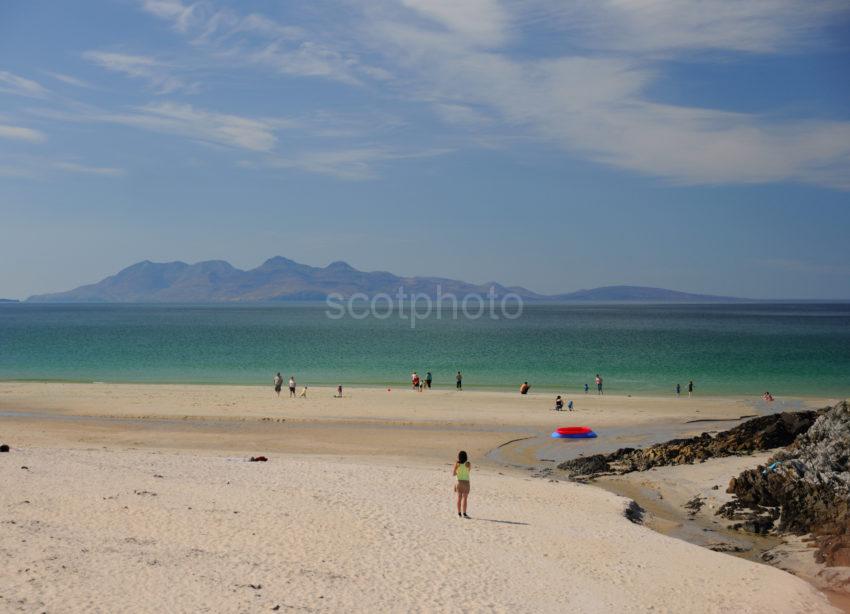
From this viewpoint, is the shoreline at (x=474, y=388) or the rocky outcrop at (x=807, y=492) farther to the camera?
the shoreline at (x=474, y=388)

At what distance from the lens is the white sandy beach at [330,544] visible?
12188mm

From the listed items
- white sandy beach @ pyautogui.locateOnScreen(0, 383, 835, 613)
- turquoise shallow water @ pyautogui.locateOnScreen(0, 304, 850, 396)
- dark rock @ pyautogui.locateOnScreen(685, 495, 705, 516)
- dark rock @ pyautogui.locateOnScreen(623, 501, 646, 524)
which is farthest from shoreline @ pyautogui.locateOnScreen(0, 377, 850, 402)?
dark rock @ pyautogui.locateOnScreen(623, 501, 646, 524)

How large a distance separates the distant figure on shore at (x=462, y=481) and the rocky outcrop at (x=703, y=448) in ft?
27.6

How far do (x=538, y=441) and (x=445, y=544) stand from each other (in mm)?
16924

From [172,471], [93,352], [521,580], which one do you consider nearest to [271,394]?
[172,471]

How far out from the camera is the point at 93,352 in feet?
278

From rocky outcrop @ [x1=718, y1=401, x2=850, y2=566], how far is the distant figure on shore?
745 centimetres

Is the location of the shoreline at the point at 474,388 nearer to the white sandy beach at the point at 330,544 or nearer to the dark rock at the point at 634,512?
the white sandy beach at the point at 330,544

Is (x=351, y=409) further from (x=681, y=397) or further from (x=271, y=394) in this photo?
(x=681, y=397)

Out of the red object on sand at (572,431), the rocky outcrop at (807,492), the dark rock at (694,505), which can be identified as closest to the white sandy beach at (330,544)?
the dark rock at (694,505)

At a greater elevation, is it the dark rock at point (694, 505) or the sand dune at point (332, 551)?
the sand dune at point (332, 551)

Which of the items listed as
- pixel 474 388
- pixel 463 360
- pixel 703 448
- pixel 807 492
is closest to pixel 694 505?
pixel 807 492

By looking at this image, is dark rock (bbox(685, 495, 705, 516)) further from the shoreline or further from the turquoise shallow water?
the turquoise shallow water

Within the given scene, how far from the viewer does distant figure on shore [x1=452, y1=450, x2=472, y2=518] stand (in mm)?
17188
